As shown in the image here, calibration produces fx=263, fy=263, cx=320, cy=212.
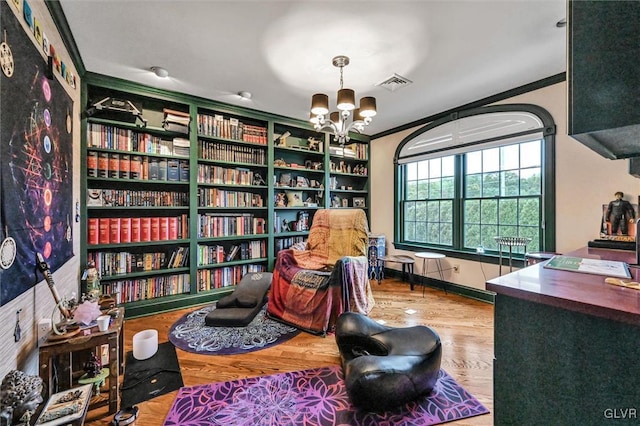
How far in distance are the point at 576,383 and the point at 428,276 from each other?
3.21m

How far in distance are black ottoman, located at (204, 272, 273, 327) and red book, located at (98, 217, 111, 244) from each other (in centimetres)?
135

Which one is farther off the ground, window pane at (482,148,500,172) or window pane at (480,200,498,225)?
window pane at (482,148,500,172)

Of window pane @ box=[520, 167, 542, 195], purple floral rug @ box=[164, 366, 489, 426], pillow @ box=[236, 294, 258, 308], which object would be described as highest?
window pane @ box=[520, 167, 542, 195]

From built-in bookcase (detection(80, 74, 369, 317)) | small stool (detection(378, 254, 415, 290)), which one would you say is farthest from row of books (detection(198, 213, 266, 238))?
small stool (detection(378, 254, 415, 290))

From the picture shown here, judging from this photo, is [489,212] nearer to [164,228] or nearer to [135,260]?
[164,228]

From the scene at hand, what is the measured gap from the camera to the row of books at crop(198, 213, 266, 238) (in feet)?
11.0

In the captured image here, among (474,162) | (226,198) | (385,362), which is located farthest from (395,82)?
(385,362)

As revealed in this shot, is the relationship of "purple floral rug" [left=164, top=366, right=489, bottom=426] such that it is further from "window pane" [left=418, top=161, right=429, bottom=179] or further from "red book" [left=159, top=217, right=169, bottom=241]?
"window pane" [left=418, top=161, right=429, bottom=179]

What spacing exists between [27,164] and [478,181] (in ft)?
13.9

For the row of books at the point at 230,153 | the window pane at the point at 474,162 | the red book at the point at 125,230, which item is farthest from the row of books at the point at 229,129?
the window pane at the point at 474,162

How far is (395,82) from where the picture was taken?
2.78 meters

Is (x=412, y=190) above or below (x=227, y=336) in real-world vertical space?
above

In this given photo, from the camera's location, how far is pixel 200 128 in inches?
129

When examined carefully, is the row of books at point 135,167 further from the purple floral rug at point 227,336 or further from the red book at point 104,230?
the purple floral rug at point 227,336
